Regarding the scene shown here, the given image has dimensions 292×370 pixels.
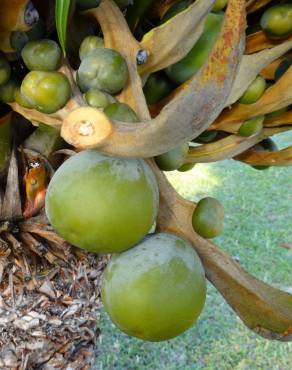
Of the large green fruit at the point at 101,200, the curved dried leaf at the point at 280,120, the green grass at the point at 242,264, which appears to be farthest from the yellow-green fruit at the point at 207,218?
the green grass at the point at 242,264

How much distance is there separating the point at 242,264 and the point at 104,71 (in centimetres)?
275

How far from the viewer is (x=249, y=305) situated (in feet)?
2.50

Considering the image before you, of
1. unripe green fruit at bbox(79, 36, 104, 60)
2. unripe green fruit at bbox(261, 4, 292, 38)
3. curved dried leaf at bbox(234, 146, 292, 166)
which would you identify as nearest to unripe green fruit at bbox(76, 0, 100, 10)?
unripe green fruit at bbox(79, 36, 104, 60)

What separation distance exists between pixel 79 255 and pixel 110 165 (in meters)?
0.39

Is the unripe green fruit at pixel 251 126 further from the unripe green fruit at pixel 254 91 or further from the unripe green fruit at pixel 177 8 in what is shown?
the unripe green fruit at pixel 177 8

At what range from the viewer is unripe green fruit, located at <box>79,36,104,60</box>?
2.36ft

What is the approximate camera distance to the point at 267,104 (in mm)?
820

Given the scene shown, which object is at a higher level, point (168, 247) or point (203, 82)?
point (203, 82)

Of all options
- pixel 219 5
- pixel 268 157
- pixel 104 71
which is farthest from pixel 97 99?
pixel 268 157

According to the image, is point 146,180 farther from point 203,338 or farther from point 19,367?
point 203,338

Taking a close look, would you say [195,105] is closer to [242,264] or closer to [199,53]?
[199,53]

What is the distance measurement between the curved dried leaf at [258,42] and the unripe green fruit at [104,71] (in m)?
0.22

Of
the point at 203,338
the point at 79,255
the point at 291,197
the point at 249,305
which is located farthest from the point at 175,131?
the point at 291,197

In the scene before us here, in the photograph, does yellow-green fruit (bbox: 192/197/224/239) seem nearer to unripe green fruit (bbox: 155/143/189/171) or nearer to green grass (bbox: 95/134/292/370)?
unripe green fruit (bbox: 155/143/189/171)
